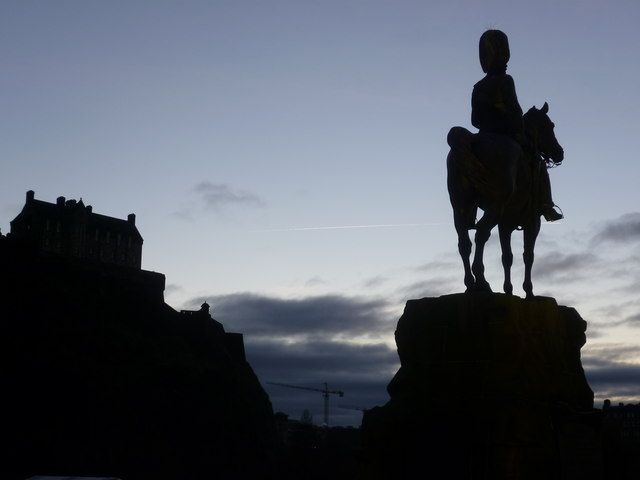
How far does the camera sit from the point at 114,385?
88688 mm

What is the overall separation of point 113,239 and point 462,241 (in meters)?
111

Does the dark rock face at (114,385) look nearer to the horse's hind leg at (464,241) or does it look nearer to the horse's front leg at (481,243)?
the horse's hind leg at (464,241)

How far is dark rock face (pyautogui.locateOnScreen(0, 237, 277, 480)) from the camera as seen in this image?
273 feet

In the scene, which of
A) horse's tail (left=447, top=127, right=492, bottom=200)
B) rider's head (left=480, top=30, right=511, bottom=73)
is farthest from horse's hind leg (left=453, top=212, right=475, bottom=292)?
rider's head (left=480, top=30, right=511, bottom=73)

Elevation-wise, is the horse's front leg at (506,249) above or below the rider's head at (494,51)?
below

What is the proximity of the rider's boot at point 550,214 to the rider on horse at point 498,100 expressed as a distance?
9 centimetres

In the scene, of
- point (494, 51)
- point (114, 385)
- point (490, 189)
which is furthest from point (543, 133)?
point (114, 385)

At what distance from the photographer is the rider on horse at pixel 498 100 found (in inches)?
527

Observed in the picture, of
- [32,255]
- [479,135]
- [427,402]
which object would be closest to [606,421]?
[427,402]

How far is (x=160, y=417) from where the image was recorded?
8975 centimetres

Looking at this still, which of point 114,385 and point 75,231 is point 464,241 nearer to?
point 114,385

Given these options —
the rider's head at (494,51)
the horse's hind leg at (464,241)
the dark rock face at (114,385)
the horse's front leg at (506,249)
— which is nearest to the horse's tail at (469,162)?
the horse's hind leg at (464,241)

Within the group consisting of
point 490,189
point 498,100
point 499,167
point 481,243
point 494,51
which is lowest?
point 481,243

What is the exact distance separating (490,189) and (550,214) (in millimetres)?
1654
